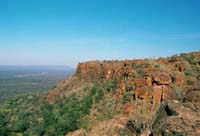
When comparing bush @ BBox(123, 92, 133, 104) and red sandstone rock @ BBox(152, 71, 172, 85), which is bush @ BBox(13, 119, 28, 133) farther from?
red sandstone rock @ BBox(152, 71, 172, 85)

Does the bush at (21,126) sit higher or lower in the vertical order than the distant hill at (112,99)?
lower

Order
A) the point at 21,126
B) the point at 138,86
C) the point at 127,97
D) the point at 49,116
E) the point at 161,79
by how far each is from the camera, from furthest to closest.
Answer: the point at 21,126 < the point at 49,116 < the point at 138,86 < the point at 127,97 < the point at 161,79

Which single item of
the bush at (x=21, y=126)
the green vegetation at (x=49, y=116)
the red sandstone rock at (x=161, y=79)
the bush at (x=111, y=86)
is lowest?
the bush at (x=21, y=126)

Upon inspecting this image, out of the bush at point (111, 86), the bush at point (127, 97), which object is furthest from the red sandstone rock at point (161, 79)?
the bush at point (111, 86)

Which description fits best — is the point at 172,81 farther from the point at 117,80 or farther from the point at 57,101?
the point at 57,101

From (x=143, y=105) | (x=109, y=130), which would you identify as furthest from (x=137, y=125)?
(x=143, y=105)

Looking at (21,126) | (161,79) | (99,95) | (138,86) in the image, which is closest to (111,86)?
(99,95)

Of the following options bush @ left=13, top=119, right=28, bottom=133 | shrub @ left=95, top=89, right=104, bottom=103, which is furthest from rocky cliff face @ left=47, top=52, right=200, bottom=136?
bush @ left=13, top=119, right=28, bottom=133

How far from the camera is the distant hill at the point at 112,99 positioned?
30328 millimetres

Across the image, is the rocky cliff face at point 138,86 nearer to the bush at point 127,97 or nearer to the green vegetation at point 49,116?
the bush at point 127,97

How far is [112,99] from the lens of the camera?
35.4 metres

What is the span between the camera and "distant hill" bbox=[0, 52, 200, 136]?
99.5ft

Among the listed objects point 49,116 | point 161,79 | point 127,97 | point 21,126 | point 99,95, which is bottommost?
point 21,126

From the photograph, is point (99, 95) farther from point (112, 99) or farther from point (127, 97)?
point (127, 97)
